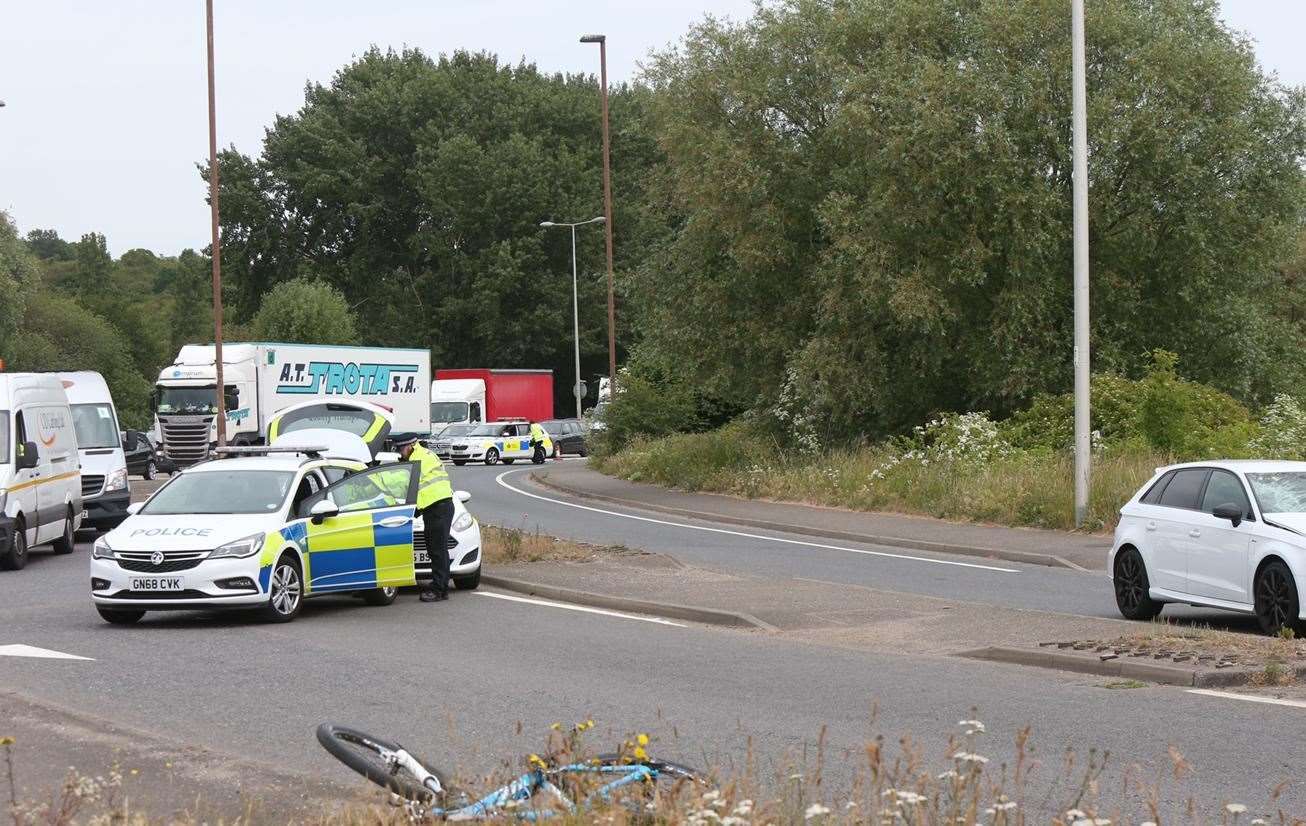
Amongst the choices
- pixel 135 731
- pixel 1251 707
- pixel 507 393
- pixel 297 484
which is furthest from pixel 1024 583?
pixel 507 393

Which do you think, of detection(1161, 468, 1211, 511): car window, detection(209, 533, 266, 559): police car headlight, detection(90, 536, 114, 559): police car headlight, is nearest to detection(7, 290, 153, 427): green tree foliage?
detection(90, 536, 114, 559): police car headlight

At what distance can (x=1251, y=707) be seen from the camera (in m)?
9.77

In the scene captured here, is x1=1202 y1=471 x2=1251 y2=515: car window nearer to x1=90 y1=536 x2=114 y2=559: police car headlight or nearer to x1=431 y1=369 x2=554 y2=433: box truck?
x1=90 y1=536 x2=114 y2=559: police car headlight

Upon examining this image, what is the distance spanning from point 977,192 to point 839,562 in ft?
38.2

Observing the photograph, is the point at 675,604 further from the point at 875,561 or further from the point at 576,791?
the point at 576,791

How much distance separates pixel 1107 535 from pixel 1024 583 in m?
5.99

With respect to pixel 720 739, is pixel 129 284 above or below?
above

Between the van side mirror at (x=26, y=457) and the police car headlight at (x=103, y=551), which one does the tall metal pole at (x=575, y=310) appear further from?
the police car headlight at (x=103, y=551)

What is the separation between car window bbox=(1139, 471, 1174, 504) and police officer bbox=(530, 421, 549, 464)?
162 feet

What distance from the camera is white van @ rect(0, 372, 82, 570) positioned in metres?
21.5

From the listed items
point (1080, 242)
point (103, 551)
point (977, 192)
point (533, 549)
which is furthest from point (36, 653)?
point (977, 192)

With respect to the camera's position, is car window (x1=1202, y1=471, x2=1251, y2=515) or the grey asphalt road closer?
car window (x1=1202, y1=471, x2=1251, y2=515)

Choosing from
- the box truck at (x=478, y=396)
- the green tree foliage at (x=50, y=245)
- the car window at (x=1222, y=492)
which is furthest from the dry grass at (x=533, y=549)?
the green tree foliage at (x=50, y=245)

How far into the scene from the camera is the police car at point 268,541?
48.3 feet
